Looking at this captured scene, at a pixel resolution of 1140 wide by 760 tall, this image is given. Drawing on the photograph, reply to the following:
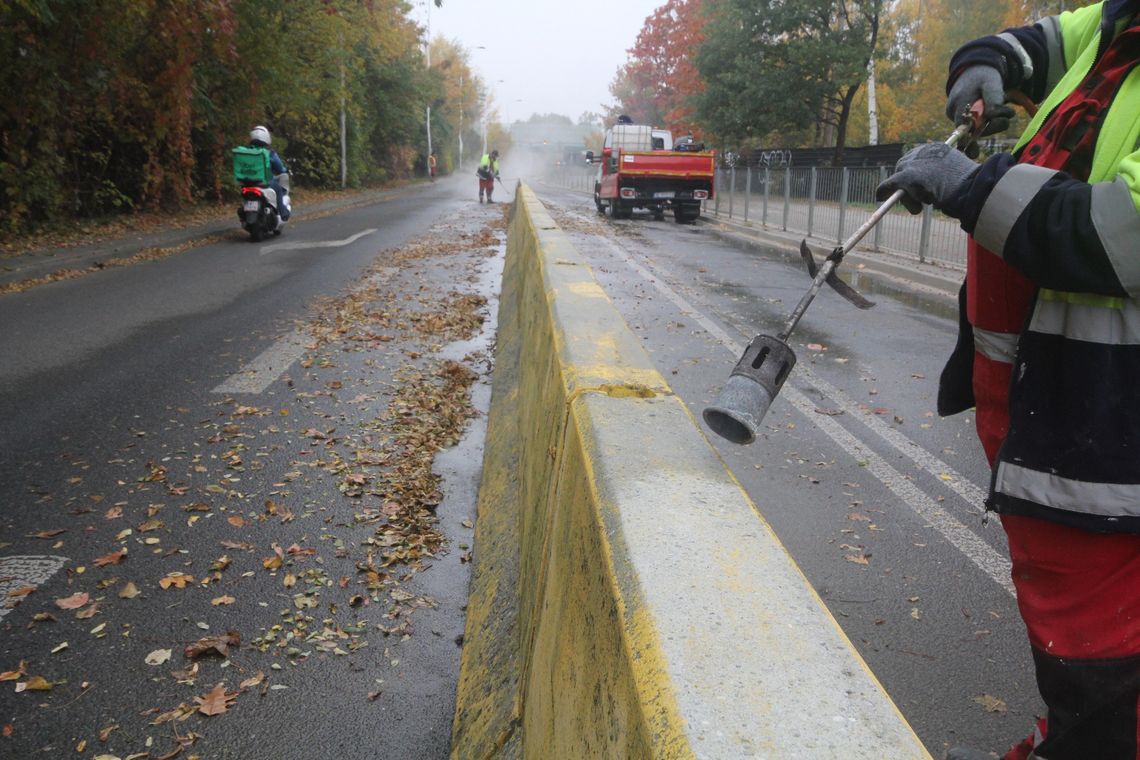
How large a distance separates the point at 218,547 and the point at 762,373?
2.69 metres

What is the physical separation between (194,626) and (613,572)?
2.27 meters

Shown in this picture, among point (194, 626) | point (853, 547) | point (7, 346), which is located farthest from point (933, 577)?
point (7, 346)

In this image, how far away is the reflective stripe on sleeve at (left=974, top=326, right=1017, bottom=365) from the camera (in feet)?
6.23

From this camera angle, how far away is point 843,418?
5.96 meters

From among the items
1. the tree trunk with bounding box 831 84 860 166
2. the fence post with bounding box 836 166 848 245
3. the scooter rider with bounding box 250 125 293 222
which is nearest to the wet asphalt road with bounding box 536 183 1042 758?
the fence post with bounding box 836 166 848 245

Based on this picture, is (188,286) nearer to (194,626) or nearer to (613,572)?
(194,626)

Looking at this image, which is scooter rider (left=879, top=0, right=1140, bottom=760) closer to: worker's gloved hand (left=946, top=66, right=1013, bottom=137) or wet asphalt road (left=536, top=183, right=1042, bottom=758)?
worker's gloved hand (left=946, top=66, right=1013, bottom=137)

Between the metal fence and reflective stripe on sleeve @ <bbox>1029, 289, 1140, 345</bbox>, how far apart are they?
8.84 metres

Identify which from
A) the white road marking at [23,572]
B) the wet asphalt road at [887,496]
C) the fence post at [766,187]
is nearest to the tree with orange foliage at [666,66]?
the fence post at [766,187]

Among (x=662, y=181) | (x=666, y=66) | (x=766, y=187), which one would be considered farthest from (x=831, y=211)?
(x=666, y=66)

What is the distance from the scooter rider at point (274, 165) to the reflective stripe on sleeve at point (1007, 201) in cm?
1538

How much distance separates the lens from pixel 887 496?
461cm

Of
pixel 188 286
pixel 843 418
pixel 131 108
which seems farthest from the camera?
pixel 131 108

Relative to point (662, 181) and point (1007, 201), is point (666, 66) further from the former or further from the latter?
point (1007, 201)
